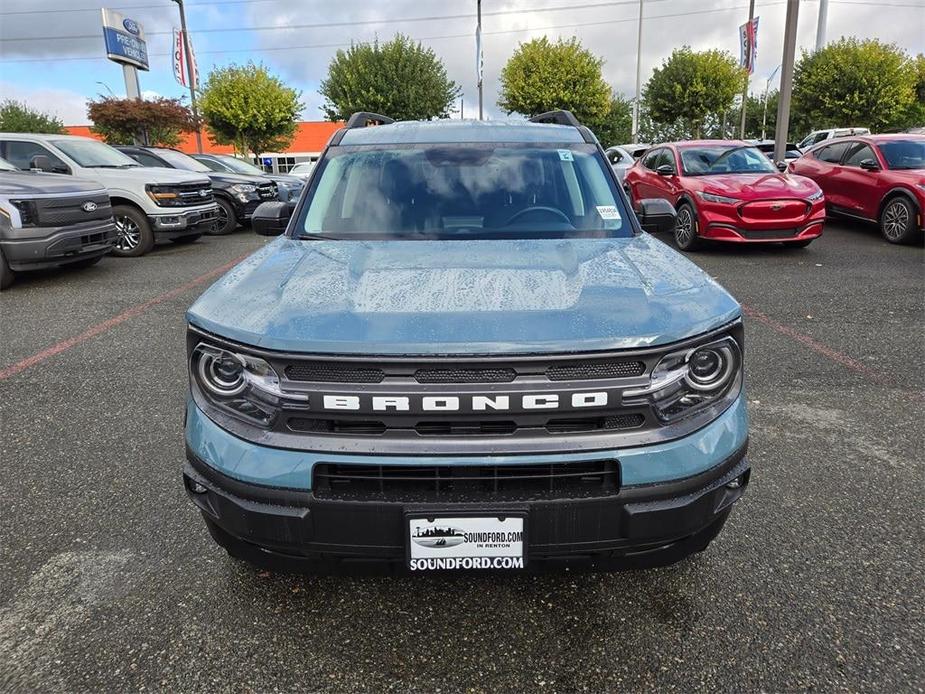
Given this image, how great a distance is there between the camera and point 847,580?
8.07 ft

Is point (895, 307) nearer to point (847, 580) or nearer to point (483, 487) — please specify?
point (847, 580)

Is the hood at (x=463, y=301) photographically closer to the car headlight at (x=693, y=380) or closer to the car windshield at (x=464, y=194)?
the car headlight at (x=693, y=380)

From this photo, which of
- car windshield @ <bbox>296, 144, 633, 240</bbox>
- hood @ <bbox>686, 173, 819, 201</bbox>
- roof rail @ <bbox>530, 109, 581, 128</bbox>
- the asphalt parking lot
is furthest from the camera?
hood @ <bbox>686, 173, 819, 201</bbox>

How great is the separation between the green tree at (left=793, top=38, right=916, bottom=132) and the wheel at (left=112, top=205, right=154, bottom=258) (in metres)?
29.5

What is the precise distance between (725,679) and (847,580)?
79 cm

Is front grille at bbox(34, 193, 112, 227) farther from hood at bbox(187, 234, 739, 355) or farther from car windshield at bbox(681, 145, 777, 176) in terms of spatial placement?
car windshield at bbox(681, 145, 777, 176)

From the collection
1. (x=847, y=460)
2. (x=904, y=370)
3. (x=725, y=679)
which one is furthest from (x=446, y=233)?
(x=904, y=370)

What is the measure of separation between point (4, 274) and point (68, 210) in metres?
1.01

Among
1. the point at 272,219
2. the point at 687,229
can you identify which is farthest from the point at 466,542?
the point at 687,229

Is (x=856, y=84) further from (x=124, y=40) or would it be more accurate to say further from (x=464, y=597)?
(x=464, y=597)

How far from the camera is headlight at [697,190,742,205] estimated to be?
30.1 feet

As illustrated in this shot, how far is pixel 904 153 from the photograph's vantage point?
409 inches

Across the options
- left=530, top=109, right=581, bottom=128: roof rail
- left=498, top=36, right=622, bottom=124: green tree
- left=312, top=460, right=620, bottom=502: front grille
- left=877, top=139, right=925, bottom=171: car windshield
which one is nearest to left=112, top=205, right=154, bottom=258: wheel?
left=530, top=109, right=581, bottom=128: roof rail

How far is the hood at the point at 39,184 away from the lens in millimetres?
7477
